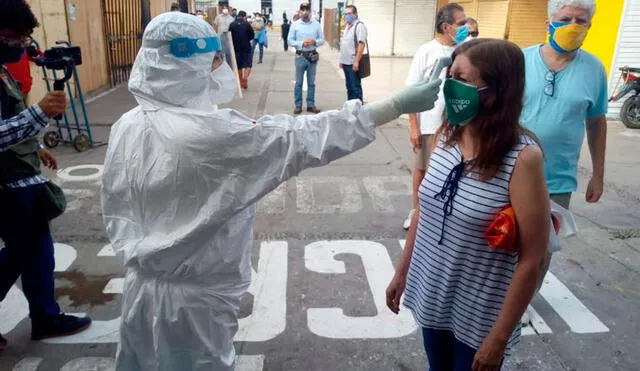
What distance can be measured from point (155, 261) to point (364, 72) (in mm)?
7820

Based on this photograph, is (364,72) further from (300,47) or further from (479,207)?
(479,207)

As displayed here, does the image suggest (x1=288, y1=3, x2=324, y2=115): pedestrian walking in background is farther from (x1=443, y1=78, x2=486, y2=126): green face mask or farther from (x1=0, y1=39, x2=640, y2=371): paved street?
(x1=443, y1=78, x2=486, y2=126): green face mask

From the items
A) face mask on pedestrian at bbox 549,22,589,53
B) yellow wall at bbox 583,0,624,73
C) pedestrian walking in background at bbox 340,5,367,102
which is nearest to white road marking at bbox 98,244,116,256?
face mask on pedestrian at bbox 549,22,589,53

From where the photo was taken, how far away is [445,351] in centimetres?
220

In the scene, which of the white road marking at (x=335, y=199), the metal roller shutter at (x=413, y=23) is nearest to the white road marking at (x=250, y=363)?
the white road marking at (x=335, y=199)

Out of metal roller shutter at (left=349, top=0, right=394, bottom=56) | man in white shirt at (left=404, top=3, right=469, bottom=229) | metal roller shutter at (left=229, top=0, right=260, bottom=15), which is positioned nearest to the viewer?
man in white shirt at (left=404, top=3, right=469, bottom=229)

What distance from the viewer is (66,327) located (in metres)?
3.16

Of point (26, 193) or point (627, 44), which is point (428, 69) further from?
point (627, 44)

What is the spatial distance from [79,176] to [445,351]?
5.13 meters

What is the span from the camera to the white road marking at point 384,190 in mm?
5408

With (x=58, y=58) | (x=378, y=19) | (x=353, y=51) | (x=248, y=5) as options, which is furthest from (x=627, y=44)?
(x=248, y=5)

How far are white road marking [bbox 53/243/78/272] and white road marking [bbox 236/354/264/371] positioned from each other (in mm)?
1835

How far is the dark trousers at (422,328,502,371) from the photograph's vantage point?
6.73ft

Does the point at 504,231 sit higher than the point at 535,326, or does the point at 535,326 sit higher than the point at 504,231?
the point at 504,231
